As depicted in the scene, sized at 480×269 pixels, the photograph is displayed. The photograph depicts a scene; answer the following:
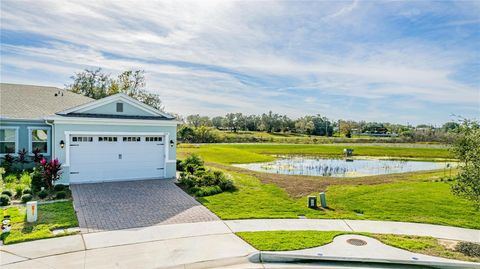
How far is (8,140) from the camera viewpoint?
54.7ft

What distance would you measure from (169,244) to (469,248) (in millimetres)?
7590

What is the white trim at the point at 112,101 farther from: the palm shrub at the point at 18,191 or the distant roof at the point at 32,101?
the palm shrub at the point at 18,191

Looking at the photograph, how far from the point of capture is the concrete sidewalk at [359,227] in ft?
30.1

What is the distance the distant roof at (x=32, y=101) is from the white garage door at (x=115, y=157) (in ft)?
12.3

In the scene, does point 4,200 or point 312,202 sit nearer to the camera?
point 4,200

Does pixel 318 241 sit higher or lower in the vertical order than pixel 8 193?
lower

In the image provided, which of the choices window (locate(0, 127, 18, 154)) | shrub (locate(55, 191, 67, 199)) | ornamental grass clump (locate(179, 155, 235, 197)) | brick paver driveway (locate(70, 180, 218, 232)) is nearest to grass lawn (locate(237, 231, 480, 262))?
brick paver driveway (locate(70, 180, 218, 232))

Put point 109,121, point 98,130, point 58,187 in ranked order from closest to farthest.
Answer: point 58,187, point 98,130, point 109,121

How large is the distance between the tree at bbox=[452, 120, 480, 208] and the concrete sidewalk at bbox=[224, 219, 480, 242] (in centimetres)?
115

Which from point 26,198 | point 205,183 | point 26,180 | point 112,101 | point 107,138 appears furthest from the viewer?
point 112,101

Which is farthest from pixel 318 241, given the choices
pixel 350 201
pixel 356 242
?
pixel 350 201

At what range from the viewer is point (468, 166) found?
28.2 feet

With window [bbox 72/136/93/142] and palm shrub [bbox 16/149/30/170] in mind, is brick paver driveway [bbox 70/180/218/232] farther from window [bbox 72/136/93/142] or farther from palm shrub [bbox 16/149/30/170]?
palm shrub [bbox 16/149/30/170]

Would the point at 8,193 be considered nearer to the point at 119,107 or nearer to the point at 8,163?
the point at 8,163
